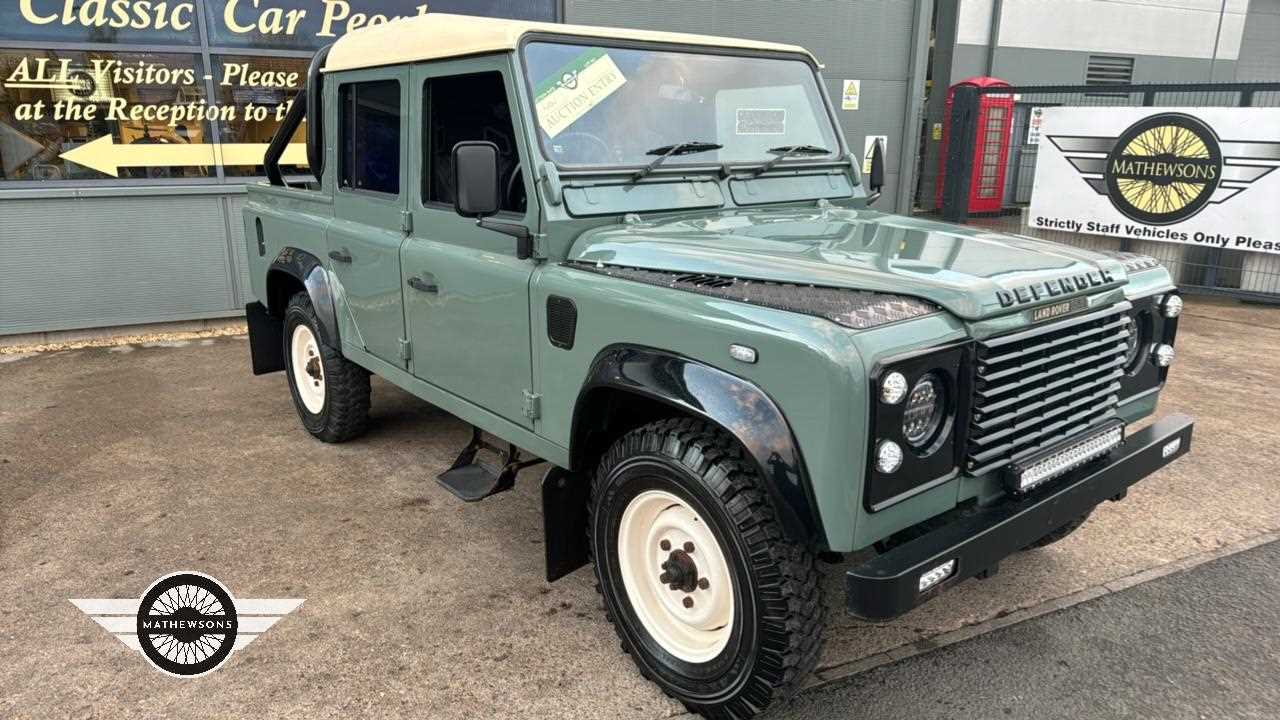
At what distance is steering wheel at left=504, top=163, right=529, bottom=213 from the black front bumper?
1.79 meters

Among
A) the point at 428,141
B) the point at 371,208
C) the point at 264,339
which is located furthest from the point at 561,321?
the point at 264,339

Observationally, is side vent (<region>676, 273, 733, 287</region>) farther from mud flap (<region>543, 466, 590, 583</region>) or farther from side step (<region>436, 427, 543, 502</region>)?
side step (<region>436, 427, 543, 502</region>)

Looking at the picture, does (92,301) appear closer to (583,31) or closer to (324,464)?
(324,464)

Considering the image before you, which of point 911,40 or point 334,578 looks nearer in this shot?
point 334,578

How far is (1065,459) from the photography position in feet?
8.49

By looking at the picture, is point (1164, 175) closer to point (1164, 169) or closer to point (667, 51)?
point (1164, 169)

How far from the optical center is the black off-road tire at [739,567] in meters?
2.33

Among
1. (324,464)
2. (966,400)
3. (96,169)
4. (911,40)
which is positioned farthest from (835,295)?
(911,40)

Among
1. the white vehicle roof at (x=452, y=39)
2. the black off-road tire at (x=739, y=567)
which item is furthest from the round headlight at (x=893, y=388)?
the white vehicle roof at (x=452, y=39)

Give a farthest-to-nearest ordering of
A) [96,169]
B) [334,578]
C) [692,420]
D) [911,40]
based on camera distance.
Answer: [911,40], [96,169], [334,578], [692,420]

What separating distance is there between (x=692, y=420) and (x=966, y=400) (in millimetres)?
754

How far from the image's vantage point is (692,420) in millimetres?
2555

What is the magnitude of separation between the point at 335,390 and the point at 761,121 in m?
2.70

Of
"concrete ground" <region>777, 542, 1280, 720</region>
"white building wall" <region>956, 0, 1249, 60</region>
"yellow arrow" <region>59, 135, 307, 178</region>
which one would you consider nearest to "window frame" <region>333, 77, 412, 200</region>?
"concrete ground" <region>777, 542, 1280, 720</region>
